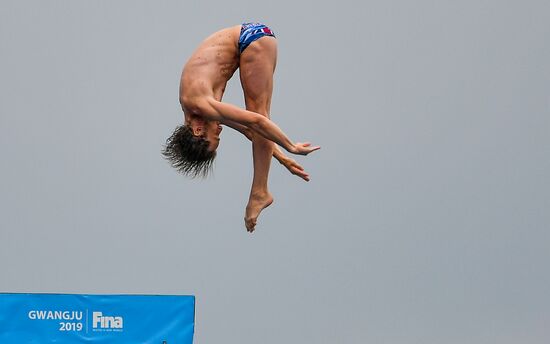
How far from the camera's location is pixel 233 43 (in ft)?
56.6

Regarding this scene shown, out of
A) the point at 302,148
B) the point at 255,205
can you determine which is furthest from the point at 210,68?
the point at 255,205

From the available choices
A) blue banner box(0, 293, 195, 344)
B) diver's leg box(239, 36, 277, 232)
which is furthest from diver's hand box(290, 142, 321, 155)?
blue banner box(0, 293, 195, 344)

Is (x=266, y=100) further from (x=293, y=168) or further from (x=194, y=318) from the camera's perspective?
(x=194, y=318)

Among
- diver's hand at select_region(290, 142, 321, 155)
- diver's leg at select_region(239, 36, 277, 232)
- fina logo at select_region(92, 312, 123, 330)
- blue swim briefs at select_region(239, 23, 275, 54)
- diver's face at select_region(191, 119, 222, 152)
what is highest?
blue swim briefs at select_region(239, 23, 275, 54)

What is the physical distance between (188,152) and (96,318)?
2939mm

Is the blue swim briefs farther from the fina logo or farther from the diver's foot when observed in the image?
the fina logo

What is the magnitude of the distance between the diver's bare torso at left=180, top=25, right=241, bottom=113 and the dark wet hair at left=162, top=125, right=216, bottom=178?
0.84ft

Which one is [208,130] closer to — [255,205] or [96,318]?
[255,205]

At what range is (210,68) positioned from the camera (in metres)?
17.0

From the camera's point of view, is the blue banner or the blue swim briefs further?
the blue banner

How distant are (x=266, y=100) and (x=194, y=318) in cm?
304

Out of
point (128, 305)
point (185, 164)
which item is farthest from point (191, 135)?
point (128, 305)

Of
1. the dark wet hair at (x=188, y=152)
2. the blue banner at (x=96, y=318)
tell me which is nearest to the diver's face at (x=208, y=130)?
the dark wet hair at (x=188, y=152)

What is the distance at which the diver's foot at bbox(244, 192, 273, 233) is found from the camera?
1780 cm
